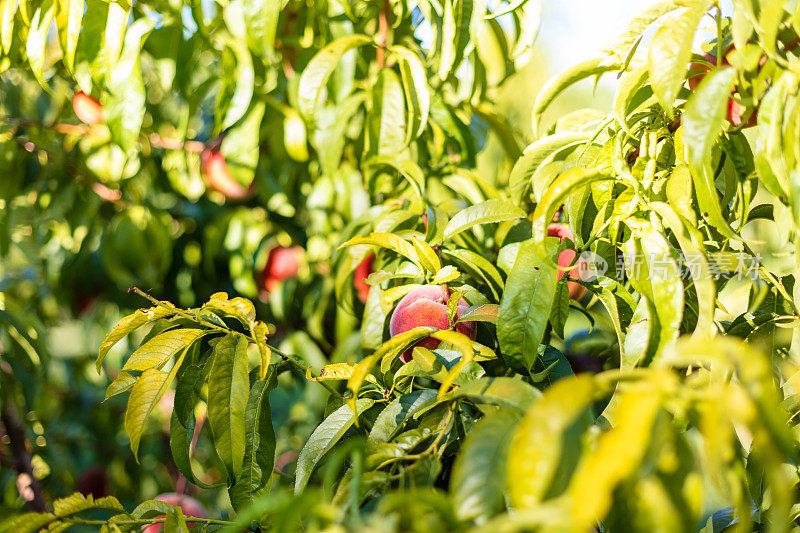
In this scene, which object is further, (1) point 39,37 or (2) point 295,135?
(2) point 295,135

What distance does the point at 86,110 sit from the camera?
125cm

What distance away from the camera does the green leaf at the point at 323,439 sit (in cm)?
48

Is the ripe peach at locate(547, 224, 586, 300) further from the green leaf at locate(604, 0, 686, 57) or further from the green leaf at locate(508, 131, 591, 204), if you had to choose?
the green leaf at locate(604, 0, 686, 57)

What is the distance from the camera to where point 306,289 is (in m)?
1.16

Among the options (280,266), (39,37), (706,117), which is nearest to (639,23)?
(706,117)

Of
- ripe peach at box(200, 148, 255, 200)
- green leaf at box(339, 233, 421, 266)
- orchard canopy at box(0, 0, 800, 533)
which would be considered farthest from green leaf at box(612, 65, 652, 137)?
ripe peach at box(200, 148, 255, 200)

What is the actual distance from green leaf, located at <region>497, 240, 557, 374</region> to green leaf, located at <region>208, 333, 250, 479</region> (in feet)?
0.65

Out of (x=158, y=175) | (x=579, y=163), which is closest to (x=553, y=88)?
(x=579, y=163)

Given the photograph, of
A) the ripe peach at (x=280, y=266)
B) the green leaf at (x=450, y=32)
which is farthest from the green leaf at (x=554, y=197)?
the ripe peach at (x=280, y=266)

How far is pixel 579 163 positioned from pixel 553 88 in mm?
136

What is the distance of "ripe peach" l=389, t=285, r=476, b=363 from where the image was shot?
564 millimetres

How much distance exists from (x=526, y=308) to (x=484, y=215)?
0.14 meters

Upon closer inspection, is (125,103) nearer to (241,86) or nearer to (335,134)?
(241,86)

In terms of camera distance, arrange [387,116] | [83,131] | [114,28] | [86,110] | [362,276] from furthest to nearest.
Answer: [86,110] < [83,131] < [362,276] < [387,116] < [114,28]
